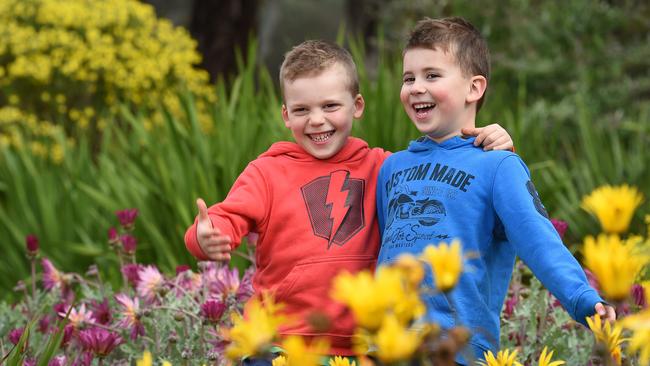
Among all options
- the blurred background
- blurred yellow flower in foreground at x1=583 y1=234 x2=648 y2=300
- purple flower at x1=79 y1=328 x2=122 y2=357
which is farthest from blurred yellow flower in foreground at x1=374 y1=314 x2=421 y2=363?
the blurred background

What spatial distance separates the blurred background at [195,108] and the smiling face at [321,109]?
1.79 metres

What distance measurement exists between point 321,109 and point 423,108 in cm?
29

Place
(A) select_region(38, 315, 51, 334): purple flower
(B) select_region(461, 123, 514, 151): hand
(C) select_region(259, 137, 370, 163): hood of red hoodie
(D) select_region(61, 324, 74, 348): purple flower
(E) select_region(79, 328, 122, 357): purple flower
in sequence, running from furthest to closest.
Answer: (A) select_region(38, 315, 51, 334): purple flower < (D) select_region(61, 324, 74, 348): purple flower < (C) select_region(259, 137, 370, 163): hood of red hoodie < (E) select_region(79, 328, 122, 357): purple flower < (B) select_region(461, 123, 514, 151): hand

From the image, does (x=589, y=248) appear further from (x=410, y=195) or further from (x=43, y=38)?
(x=43, y=38)

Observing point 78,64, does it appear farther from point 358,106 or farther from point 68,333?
point 358,106

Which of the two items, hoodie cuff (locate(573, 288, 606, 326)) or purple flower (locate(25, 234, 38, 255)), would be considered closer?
hoodie cuff (locate(573, 288, 606, 326))

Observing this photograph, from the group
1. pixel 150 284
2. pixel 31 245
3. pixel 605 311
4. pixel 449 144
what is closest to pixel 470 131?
pixel 449 144

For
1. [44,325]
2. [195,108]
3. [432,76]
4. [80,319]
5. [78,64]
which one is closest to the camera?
[432,76]

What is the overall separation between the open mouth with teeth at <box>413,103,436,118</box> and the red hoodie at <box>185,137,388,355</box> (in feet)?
0.94

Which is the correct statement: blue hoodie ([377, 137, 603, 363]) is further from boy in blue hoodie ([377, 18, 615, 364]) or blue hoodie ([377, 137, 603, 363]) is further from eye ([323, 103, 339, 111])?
eye ([323, 103, 339, 111])

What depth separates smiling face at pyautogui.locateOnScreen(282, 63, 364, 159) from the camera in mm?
2646

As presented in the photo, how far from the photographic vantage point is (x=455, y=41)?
2.53m

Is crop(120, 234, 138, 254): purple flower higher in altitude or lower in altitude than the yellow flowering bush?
lower

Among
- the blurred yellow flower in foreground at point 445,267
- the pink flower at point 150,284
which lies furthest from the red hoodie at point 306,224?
the blurred yellow flower in foreground at point 445,267
